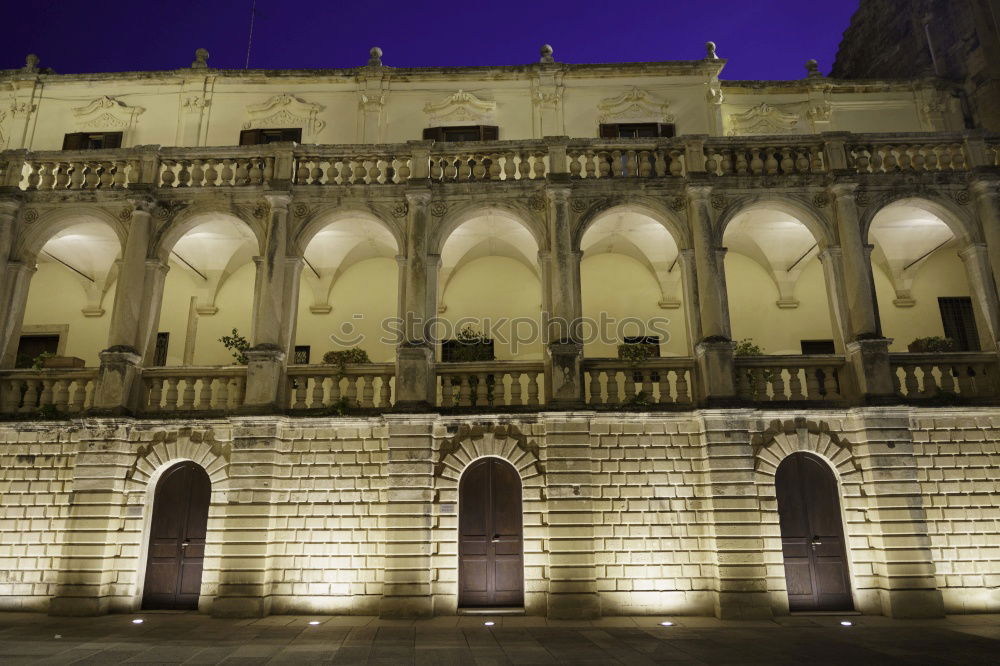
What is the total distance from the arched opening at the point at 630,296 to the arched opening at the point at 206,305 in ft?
31.2

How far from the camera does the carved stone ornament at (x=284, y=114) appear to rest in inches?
750

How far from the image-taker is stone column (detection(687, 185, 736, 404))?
1341 cm

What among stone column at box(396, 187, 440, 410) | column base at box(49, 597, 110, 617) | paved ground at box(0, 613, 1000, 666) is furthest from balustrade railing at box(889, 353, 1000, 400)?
column base at box(49, 597, 110, 617)

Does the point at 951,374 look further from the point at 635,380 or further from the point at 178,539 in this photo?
the point at 178,539

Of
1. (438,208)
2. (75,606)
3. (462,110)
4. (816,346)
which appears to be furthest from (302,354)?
(816,346)

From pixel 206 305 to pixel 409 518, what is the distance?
31.9 feet

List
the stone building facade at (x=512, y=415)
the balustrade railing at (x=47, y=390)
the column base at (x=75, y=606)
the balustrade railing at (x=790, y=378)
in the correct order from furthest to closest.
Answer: the balustrade railing at (x=47, y=390) → the balustrade railing at (x=790, y=378) → the stone building facade at (x=512, y=415) → the column base at (x=75, y=606)

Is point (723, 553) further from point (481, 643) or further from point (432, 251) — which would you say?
point (432, 251)

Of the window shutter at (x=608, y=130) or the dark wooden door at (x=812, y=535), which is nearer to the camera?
the dark wooden door at (x=812, y=535)

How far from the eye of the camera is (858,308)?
14.0 m

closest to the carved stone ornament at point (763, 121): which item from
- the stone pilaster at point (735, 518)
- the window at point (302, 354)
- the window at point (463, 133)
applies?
the window at point (463, 133)

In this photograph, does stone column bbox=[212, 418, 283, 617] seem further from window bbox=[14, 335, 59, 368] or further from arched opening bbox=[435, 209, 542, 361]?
window bbox=[14, 335, 59, 368]

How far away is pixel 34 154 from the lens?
51.3 ft

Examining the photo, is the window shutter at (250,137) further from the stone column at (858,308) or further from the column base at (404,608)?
the stone column at (858,308)
